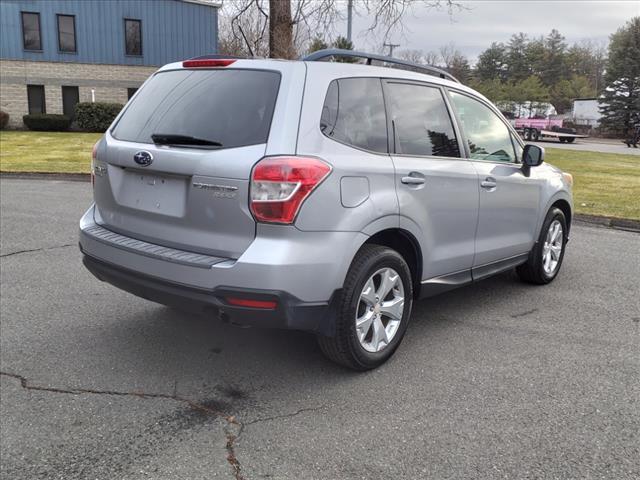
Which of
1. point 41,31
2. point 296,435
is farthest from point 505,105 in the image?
point 296,435

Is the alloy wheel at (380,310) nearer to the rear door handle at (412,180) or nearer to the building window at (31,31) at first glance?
the rear door handle at (412,180)

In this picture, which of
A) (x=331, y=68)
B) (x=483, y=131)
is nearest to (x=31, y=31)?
(x=483, y=131)

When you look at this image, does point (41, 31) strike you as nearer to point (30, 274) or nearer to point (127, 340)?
point (30, 274)

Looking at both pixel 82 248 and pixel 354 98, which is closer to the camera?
pixel 354 98

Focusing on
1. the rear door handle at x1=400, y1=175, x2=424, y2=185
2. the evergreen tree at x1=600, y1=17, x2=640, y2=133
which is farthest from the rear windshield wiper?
the evergreen tree at x1=600, y1=17, x2=640, y2=133

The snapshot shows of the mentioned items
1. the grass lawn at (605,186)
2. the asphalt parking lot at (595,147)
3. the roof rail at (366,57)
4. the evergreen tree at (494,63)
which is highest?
the evergreen tree at (494,63)

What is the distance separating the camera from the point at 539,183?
5.30 meters

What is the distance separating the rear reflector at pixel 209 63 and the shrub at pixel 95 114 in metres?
26.9

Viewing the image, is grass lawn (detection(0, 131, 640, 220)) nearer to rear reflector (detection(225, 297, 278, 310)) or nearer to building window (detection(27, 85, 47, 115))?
building window (detection(27, 85, 47, 115))

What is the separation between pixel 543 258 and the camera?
5629 millimetres

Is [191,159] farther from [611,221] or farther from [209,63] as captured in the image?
[611,221]

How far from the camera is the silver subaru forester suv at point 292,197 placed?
3133 millimetres

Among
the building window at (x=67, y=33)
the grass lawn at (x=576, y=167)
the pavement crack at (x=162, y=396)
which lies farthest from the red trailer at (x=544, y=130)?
the pavement crack at (x=162, y=396)

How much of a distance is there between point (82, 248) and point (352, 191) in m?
1.87
